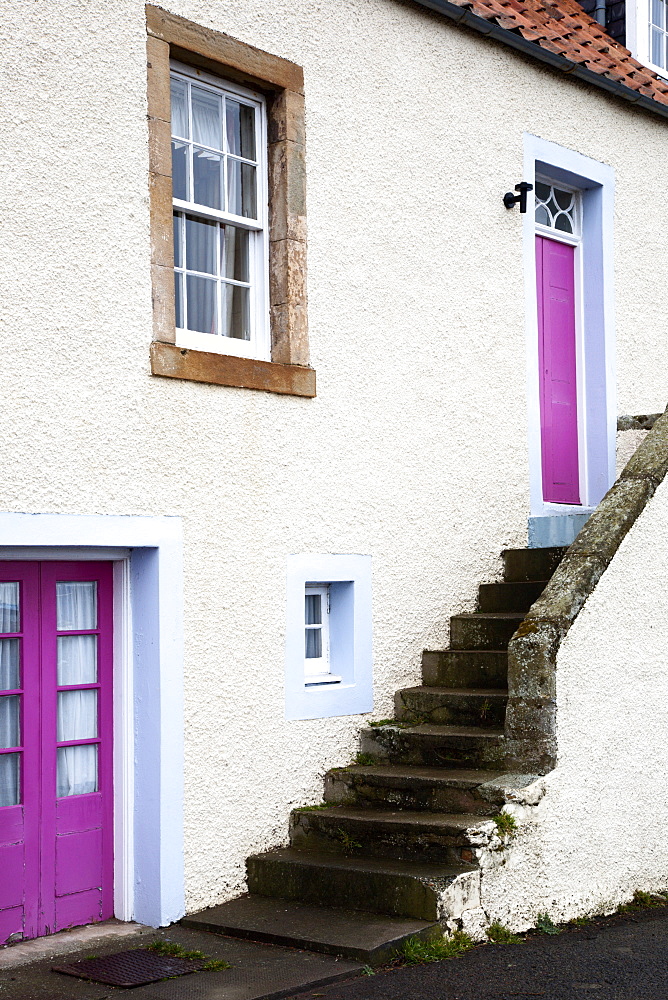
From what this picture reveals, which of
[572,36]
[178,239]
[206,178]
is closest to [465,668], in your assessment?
[178,239]

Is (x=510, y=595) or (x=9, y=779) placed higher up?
(x=510, y=595)

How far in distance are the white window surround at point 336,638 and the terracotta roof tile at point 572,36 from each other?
395 cm

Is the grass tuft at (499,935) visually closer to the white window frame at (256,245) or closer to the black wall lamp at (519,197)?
the white window frame at (256,245)

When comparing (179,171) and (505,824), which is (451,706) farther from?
(179,171)

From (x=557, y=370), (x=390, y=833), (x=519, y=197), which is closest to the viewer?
(x=390, y=833)

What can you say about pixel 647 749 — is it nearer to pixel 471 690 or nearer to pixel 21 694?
pixel 471 690

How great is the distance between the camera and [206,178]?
276 inches

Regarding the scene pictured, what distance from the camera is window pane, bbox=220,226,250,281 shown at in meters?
7.09

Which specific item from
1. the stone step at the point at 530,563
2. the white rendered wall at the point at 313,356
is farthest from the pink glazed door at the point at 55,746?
the stone step at the point at 530,563

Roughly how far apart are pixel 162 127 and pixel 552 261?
391 centimetres

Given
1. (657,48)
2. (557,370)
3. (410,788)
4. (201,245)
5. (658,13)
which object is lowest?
(410,788)

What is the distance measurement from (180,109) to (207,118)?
20 cm

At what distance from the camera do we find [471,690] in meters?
7.40

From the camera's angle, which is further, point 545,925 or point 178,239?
point 178,239
